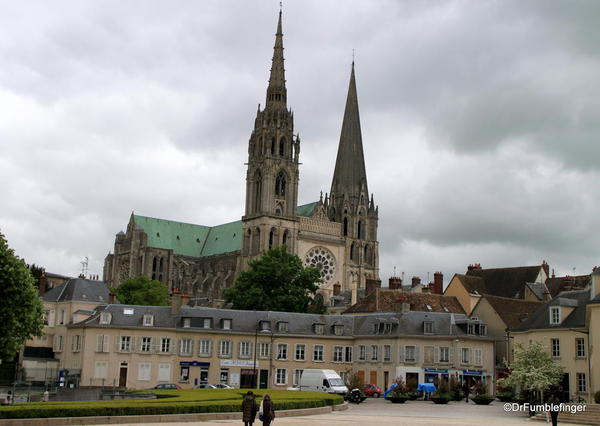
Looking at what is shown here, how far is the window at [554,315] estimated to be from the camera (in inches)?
2020

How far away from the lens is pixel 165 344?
205 feet

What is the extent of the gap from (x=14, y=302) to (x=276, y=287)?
4537 centimetres

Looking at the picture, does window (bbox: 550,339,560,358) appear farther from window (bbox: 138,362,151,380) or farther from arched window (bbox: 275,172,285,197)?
arched window (bbox: 275,172,285,197)

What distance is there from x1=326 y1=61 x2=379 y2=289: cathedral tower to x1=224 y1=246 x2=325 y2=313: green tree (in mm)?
48841

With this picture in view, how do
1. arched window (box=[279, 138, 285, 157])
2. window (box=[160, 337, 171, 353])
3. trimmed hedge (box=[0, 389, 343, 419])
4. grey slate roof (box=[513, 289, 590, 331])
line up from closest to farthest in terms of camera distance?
trimmed hedge (box=[0, 389, 343, 419]) → grey slate roof (box=[513, 289, 590, 331]) → window (box=[160, 337, 171, 353]) → arched window (box=[279, 138, 285, 157])

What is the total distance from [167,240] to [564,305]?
10221 cm

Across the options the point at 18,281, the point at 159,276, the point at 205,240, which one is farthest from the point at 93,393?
the point at 205,240

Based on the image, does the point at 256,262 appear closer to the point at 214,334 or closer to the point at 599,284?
the point at 214,334

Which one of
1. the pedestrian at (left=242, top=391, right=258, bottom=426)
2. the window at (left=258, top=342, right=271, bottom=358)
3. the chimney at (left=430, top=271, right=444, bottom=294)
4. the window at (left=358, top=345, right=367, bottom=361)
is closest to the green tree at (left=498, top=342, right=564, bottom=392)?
the window at (left=358, top=345, right=367, bottom=361)

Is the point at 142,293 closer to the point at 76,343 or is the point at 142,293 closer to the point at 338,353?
the point at 76,343

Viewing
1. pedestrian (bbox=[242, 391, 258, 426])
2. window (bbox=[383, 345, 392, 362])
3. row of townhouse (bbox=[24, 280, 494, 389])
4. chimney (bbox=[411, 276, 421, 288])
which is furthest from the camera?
chimney (bbox=[411, 276, 421, 288])

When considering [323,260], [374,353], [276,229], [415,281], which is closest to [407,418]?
[374,353]

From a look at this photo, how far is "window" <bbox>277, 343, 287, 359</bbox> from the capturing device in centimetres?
6425

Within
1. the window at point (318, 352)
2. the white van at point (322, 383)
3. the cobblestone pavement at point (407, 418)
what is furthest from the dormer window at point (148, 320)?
the cobblestone pavement at point (407, 418)
